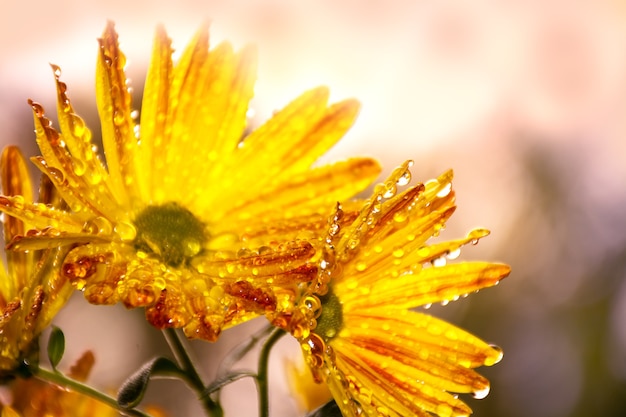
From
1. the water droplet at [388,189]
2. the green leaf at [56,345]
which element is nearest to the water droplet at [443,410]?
the water droplet at [388,189]

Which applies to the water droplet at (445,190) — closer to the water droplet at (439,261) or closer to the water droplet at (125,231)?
the water droplet at (439,261)

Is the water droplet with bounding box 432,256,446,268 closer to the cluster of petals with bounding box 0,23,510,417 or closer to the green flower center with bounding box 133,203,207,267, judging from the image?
the cluster of petals with bounding box 0,23,510,417

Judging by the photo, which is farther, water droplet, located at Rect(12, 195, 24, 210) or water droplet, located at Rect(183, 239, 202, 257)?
water droplet, located at Rect(183, 239, 202, 257)

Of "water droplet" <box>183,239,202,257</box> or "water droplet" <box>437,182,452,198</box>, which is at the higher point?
"water droplet" <box>437,182,452,198</box>

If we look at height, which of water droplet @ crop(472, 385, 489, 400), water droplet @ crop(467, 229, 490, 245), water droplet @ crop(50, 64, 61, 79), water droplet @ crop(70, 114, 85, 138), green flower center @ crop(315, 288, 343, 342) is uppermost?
water droplet @ crop(50, 64, 61, 79)

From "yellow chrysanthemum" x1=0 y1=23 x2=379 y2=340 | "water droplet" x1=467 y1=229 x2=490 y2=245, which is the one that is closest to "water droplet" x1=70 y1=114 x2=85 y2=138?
"yellow chrysanthemum" x1=0 y1=23 x2=379 y2=340
